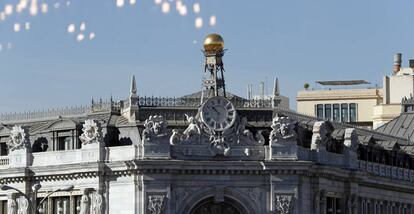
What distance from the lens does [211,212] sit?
518 feet

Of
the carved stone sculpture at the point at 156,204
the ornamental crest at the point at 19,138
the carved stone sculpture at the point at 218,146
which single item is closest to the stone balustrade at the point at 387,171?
the carved stone sculpture at the point at 218,146

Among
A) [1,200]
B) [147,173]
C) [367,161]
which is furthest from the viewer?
[367,161]

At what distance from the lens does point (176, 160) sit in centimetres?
15512

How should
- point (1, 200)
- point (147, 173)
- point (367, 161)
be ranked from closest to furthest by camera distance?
point (147, 173)
point (1, 200)
point (367, 161)

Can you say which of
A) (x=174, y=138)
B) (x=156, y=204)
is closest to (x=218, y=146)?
(x=174, y=138)

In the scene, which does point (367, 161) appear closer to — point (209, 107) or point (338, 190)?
point (338, 190)

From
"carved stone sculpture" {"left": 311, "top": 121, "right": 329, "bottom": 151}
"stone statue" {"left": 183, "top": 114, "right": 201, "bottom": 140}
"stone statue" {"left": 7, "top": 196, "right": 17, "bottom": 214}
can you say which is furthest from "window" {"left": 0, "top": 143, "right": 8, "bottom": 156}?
"carved stone sculpture" {"left": 311, "top": 121, "right": 329, "bottom": 151}

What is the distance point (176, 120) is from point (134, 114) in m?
3.67

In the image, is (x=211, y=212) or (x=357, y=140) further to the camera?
(x=357, y=140)

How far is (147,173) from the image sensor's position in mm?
154500

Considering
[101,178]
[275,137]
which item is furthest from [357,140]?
[101,178]

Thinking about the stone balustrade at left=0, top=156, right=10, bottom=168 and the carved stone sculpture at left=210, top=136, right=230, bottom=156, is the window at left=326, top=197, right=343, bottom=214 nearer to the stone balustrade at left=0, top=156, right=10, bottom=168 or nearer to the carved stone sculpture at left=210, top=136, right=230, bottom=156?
the carved stone sculpture at left=210, top=136, right=230, bottom=156

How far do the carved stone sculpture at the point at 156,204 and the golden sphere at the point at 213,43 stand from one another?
57.9 feet

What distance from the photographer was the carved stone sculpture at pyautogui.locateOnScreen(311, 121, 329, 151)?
164 metres
